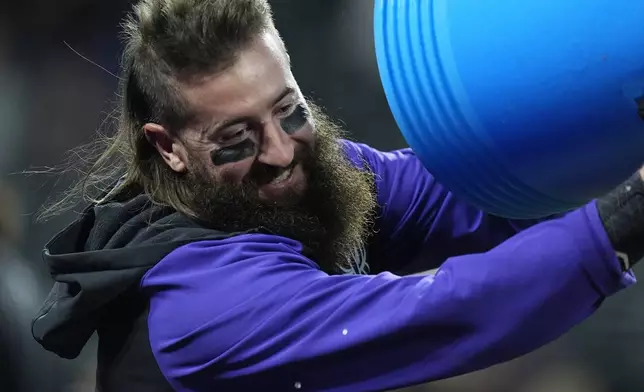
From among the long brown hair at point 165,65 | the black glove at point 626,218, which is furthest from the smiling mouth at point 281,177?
the black glove at point 626,218

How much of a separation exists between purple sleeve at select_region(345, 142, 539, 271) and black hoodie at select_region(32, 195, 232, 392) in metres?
0.28

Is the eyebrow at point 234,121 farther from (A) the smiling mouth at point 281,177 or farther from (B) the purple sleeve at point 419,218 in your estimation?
(B) the purple sleeve at point 419,218

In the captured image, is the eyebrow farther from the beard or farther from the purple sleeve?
the purple sleeve

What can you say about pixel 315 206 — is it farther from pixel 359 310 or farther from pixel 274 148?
pixel 359 310

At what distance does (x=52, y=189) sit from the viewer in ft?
6.40

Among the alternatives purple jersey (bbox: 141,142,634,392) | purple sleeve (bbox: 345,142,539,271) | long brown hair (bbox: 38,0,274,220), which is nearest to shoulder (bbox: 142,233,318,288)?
purple jersey (bbox: 141,142,634,392)

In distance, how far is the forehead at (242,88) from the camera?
35.2 inches

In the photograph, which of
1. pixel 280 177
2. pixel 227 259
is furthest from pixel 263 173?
pixel 227 259

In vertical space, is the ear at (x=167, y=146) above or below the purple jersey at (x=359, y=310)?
above

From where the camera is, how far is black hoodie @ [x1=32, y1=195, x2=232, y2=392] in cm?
88

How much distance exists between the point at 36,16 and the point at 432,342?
1.72m

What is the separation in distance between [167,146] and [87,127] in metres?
1.11

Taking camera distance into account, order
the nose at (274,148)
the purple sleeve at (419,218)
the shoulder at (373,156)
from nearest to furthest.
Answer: the nose at (274,148)
the purple sleeve at (419,218)
the shoulder at (373,156)

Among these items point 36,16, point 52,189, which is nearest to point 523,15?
point 52,189
